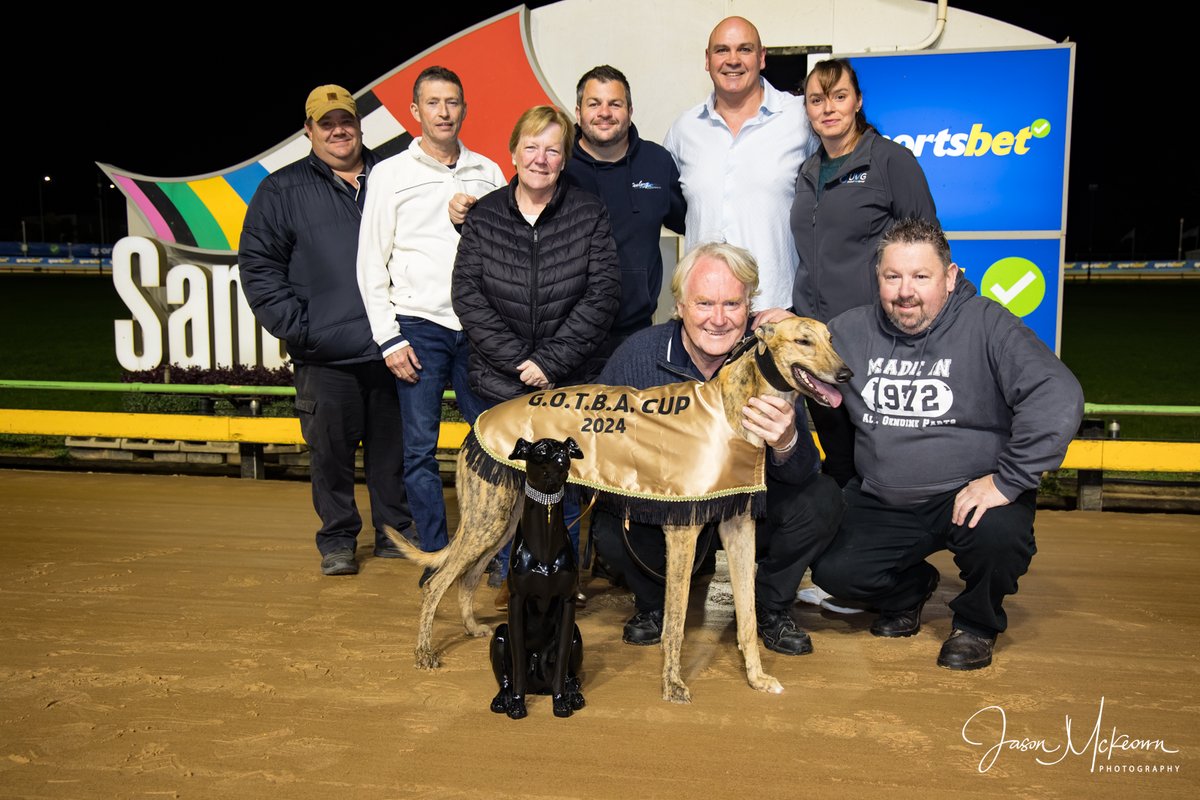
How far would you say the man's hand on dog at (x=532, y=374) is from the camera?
3.71 metres

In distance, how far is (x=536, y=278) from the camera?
372cm

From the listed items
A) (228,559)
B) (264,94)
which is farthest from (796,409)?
(264,94)

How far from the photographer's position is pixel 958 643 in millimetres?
3361

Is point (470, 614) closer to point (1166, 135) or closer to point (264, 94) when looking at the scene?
point (264, 94)

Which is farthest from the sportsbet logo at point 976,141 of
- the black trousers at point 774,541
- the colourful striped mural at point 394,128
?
the black trousers at point 774,541

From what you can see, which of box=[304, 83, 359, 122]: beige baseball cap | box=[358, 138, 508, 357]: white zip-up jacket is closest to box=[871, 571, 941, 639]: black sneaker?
box=[358, 138, 508, 357]: white zip-up jacket

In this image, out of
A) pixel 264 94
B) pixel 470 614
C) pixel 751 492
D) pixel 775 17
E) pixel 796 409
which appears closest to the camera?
pixel 751 492

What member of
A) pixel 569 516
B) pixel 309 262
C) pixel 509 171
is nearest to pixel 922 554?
pixel 569 516

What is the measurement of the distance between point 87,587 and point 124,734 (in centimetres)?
157

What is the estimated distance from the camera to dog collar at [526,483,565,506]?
2855mm

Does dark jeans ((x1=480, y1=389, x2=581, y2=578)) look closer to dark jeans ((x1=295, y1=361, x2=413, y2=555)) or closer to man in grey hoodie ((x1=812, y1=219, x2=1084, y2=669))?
dark jeans ((x1=295, y1=361, x2=413, y2=555))

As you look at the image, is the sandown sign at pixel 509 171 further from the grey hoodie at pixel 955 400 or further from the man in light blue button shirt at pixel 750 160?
the grey hoodie at pixel 955 400

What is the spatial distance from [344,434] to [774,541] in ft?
6.96
